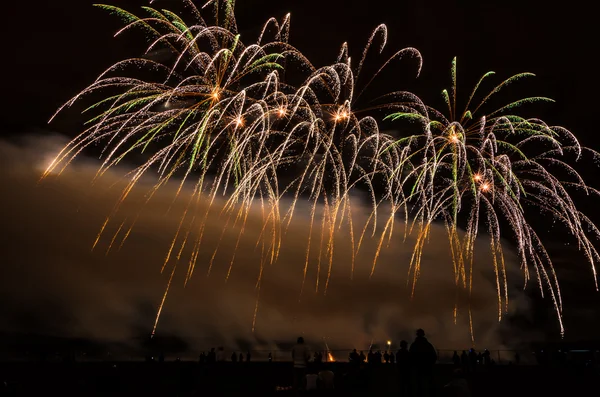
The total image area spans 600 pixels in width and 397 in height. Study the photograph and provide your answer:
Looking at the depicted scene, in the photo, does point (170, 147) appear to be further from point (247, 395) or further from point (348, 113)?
point (247, 395)

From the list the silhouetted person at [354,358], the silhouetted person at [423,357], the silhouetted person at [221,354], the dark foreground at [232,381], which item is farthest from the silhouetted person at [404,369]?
the silhouetted person at [221,354]

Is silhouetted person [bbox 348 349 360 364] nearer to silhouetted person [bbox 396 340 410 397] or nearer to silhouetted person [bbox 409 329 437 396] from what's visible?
silhouetted person [bbox 396 340 410 397]

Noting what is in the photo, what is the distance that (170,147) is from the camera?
22578 millimetres

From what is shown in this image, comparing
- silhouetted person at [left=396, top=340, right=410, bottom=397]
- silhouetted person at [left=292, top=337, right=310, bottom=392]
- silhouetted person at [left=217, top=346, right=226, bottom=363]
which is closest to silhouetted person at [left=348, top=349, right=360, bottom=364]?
silhouetted person at [left=292, top=337, right=310, bottom=392]

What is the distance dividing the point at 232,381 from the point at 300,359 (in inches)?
261

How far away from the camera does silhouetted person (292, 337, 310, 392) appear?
→ 15.3 m

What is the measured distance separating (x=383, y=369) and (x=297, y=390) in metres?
9.31

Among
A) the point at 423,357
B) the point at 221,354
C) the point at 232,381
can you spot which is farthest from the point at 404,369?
the point at 221,354

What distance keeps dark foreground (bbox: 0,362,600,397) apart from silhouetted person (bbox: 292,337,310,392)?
116 cm

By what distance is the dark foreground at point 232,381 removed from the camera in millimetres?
17156

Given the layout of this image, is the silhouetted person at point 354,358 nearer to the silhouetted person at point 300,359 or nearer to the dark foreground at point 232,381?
the dark foreground at point 232,381

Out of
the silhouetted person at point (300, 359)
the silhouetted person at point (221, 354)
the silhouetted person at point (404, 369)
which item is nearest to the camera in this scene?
the silhouetted person at point (404, 369)

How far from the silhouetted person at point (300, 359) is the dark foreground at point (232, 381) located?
116 centimetres

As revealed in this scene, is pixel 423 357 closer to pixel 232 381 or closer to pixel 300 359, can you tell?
pixel 300 359
